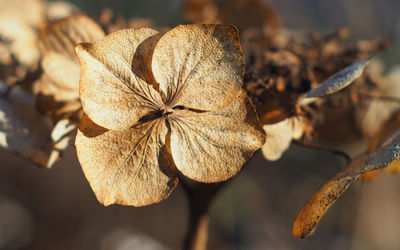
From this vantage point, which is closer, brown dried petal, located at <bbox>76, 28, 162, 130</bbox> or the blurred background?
brown dried petal, located at <bbox>76, 28, 162, 130</bbox>

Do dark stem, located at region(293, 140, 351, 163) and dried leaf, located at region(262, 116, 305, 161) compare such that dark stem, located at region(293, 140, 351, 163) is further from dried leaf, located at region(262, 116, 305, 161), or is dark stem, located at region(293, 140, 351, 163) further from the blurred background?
the blurred background

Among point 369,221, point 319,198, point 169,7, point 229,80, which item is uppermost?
point 229,80

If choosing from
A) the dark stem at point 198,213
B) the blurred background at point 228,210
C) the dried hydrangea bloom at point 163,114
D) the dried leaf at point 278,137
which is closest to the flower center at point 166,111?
the dried hydrangea bloom at point 163,114

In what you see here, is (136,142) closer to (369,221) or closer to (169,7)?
(369,221)

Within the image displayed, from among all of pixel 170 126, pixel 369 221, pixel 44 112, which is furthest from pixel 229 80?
pixel 369 221

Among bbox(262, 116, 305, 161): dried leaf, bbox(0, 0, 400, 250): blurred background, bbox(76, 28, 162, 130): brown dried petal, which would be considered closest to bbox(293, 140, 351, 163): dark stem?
bbox(262, 116, 305, 161): dried leaf

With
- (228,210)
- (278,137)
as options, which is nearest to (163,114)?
(278,137)

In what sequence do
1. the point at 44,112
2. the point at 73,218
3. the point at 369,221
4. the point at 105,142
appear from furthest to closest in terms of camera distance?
the point at 369,221 < the point at 73,218 < the point at 44,112 < the point at 105,142
